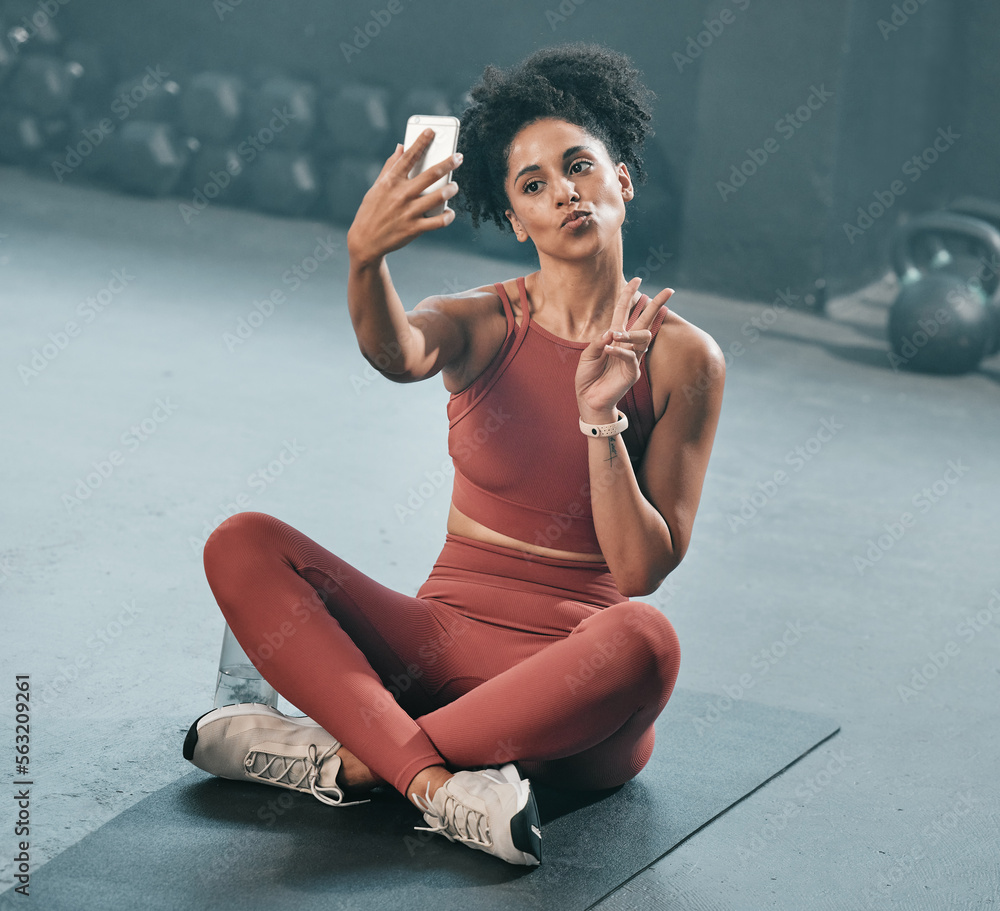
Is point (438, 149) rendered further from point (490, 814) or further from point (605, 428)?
point (490, 814)

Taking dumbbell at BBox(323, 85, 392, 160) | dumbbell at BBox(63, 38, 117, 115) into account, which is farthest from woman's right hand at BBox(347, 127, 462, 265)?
dumbbell at BBox(63, 38, 117, 115)

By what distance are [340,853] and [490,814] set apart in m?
0.22

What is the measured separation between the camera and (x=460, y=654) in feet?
6.06

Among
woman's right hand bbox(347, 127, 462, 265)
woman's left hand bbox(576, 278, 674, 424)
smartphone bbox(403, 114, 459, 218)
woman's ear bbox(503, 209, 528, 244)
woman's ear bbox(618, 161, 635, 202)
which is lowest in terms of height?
woman's left hand bbox(576, 278, 674, 424)

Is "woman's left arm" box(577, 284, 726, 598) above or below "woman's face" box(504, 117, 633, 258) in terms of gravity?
below

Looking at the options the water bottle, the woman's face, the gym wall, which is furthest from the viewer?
the gym wall

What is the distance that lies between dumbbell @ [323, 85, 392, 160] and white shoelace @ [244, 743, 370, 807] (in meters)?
6.13

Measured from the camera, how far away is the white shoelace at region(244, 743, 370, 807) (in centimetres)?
178

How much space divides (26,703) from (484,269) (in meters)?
5.07

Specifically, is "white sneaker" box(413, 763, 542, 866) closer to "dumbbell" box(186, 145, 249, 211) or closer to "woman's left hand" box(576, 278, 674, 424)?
"woman's left hand" box(576, 278, 674, 424)

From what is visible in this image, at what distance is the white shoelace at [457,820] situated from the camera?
162cm

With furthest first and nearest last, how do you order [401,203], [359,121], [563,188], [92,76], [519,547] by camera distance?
[92,76] < [359,121] < [519,547] < [563,188] < [401,203]

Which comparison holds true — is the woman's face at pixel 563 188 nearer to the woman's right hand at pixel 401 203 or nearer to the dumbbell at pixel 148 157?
the woman's right hand at pixel 401 203

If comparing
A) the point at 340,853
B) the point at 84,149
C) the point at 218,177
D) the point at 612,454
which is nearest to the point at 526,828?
the point at 340,853
